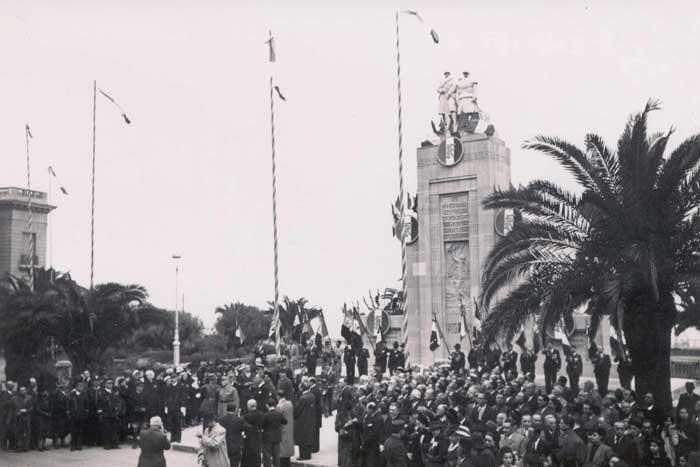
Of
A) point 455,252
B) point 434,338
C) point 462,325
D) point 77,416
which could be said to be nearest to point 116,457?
point 77,416

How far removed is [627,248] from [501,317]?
266 centimetres

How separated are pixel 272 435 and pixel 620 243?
6779 mm

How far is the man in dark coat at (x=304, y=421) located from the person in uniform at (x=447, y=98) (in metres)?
17.9

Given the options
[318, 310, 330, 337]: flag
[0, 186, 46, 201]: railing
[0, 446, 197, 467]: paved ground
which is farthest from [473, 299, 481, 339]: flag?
[0, 186, 46, 201]: railing

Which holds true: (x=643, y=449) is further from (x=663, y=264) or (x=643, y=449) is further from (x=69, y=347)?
(x=69, y=347)

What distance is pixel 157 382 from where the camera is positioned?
19391 millimetres

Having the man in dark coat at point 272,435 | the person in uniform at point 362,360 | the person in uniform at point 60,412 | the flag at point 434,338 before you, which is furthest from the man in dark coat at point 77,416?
the flag at point 434,338

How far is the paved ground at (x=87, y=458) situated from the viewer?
1588 cm

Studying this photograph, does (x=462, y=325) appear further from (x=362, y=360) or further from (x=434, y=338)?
(x=362, y=360)

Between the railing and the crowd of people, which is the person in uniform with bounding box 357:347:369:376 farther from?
the railing

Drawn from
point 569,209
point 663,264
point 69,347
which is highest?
point 569,209

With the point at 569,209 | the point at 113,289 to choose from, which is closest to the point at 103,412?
the point at 113,289

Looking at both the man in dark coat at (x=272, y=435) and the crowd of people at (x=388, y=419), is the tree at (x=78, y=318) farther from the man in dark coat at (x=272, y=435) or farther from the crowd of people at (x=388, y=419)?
the man in dark coat at (x=272, y=435)

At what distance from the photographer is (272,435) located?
13633 mm
